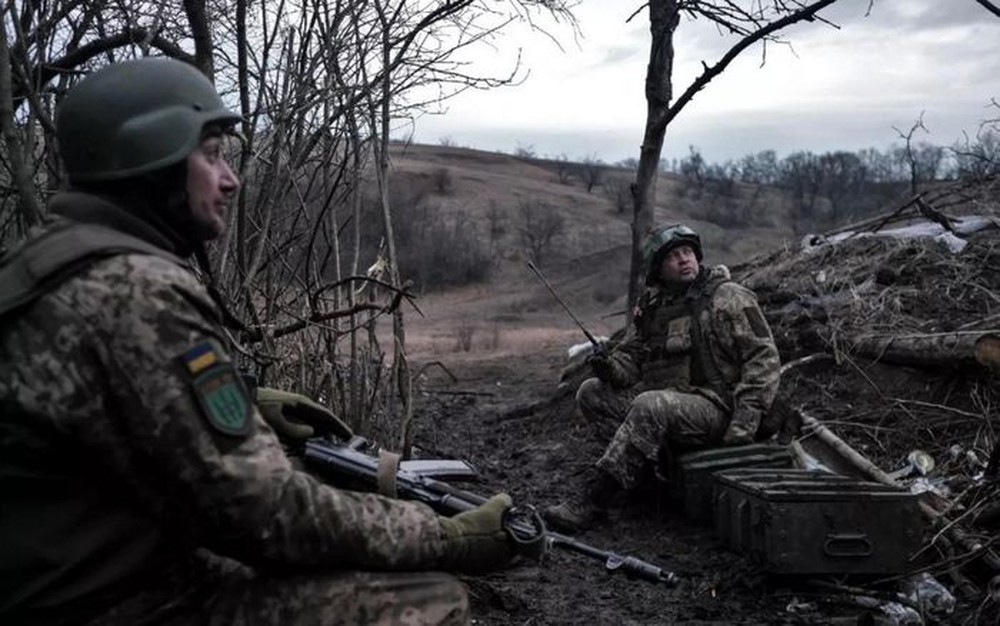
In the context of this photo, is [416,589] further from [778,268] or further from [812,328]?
[778,268]

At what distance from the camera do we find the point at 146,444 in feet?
7.28

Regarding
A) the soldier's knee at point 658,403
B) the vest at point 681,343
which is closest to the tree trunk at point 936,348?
the vest at point 681,343

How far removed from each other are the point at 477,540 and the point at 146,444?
A: 80cm

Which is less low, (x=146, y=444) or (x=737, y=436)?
(x=146, y=444)

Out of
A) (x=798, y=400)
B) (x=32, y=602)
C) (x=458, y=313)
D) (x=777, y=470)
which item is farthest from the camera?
(x=458, y=313)

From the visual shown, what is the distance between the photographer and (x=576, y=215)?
145 ft

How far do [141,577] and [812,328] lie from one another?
755cm

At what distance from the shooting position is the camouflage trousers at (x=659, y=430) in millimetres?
6887

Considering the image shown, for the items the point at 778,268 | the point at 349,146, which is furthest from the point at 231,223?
the point at 778,268

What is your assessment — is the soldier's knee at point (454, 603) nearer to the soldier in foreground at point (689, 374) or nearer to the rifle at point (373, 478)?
the rifle at point (373, 478)

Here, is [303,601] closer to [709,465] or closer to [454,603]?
[454,603]

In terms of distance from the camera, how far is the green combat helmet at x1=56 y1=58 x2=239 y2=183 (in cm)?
246

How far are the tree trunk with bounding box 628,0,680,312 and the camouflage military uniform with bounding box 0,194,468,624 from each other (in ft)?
24.4

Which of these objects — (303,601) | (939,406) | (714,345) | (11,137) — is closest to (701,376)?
(714,345)
